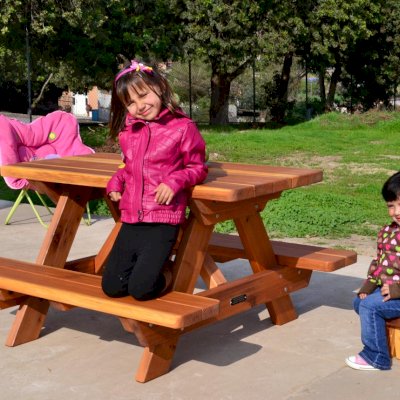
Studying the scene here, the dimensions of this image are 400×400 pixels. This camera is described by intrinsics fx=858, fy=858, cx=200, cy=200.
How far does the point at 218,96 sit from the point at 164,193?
984 inches

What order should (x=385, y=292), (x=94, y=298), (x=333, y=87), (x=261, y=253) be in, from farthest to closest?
(x=333, y=87) < (x=261, y=253) < (x=385, y=292) < (x=94, y=298)

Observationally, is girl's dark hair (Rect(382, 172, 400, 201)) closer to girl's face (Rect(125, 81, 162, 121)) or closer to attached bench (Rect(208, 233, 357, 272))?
attached bench (Rect(208, 233, 357, 272))

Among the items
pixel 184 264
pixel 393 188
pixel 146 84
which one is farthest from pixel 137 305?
pixel 393 188

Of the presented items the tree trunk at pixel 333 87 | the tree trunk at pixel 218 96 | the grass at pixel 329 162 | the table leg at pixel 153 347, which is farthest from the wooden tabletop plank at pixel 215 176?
the tree trunk at pixel 333 87

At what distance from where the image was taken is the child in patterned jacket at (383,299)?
420 cm

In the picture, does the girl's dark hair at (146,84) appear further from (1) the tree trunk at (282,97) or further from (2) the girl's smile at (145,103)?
(1) the tree trunk at (282,97)

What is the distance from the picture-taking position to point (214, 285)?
493 centimetres

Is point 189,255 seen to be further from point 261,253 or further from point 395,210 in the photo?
point 395,210

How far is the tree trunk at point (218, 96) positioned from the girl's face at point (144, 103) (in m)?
24.6

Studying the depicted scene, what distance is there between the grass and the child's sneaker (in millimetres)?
3399

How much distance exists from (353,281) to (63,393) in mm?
2640

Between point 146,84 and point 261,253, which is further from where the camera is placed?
point 261,253

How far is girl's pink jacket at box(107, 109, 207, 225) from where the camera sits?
13.9 feet

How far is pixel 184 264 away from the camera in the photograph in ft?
14.5
